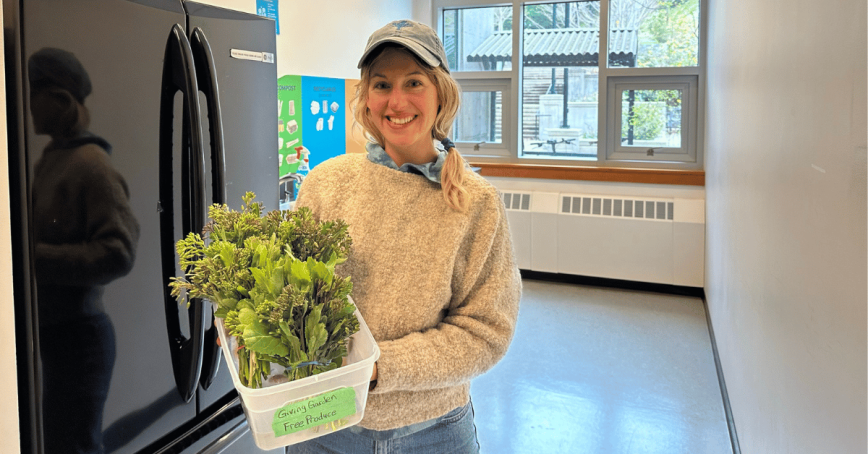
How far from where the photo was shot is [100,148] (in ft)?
3.91

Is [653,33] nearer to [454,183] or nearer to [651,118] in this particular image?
[651,118]

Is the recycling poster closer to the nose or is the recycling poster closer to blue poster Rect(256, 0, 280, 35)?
blue poster Rect(256, 0, 280, 35)

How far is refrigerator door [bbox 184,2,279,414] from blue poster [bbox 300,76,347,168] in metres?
1.95

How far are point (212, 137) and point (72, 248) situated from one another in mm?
424

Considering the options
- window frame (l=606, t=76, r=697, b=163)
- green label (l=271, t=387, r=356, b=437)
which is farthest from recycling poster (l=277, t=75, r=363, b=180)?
green label (l=271, t=387, r=356, b=437)

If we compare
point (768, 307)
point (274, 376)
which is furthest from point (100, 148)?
point (768, 307)

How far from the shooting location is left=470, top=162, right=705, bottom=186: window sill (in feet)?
15.6

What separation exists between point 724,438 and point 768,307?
103 centimetres

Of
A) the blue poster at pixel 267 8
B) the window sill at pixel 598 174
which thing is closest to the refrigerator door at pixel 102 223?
the blue poster at pixel 267 8

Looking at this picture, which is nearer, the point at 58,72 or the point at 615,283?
the point at 58,72

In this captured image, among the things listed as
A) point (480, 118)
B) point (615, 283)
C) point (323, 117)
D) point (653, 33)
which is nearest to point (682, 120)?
point (653, 33)

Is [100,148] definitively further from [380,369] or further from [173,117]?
[380,369]

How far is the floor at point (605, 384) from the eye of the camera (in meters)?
2.71

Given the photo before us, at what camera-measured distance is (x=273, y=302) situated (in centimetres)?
88
